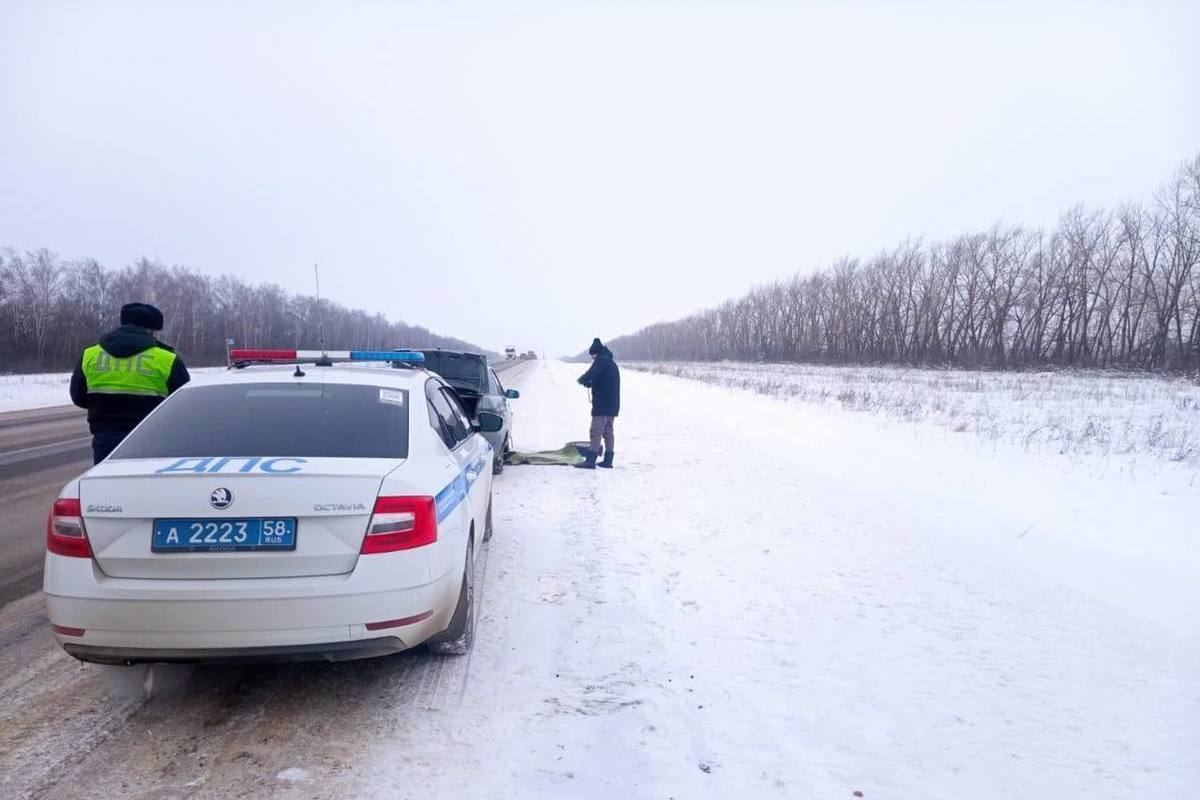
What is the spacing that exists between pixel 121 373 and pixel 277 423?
2115mm

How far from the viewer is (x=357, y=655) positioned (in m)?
2.76

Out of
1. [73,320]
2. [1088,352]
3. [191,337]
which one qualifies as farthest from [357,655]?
[191,337]

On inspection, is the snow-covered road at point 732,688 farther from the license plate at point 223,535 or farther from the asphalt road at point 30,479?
the asphalt road at point 30,479

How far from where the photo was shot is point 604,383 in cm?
926

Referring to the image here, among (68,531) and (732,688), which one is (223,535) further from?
(732,688)

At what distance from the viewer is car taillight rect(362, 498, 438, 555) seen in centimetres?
277

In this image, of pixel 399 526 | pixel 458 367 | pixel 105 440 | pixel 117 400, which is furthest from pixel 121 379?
pixel 458 367

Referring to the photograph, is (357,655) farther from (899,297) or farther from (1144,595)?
(899,297)

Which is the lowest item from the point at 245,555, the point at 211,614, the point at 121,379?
the point at 211,614

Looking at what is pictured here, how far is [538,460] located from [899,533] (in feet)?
18.0

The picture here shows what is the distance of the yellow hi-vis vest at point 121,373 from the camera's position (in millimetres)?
4449

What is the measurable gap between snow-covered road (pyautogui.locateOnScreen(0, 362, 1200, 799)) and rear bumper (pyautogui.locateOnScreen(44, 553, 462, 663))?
460 mm

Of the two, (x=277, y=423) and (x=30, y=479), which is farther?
(x=30, y=479)

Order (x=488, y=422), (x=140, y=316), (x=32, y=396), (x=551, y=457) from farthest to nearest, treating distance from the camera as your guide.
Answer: (x=32, y=396), (x=551, y=457), (x=488, y=422), (x=140, y=316)
